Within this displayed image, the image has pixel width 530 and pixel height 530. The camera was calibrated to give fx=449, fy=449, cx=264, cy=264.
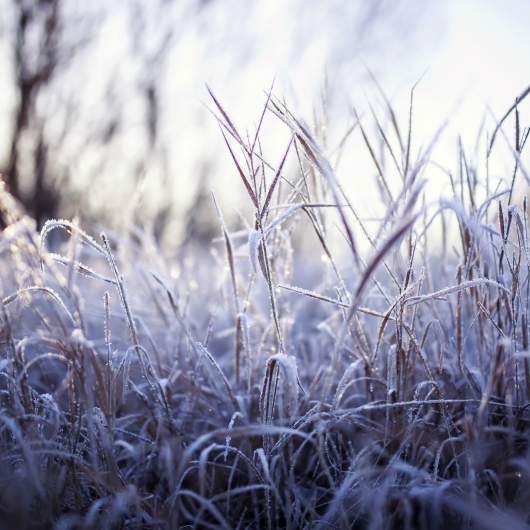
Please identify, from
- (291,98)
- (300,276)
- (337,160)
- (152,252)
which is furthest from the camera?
(300,276)

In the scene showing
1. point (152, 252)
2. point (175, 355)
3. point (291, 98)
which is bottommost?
point (175, 355)

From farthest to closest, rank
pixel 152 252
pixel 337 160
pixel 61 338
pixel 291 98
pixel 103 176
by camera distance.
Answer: pixel 103 176, pixel 152 252, pixel 337 160, pixel 291 98, pixel 61 338

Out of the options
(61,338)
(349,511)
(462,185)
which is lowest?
(349,511)

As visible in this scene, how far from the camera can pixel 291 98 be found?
2.68ft

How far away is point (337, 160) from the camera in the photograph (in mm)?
949

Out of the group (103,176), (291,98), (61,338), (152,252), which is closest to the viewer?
(61,338)

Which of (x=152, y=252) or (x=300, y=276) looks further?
(x=300, y=276)

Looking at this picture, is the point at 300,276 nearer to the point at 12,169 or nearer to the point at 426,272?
the point at 426,272

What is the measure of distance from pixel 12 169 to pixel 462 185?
6409 millimetres

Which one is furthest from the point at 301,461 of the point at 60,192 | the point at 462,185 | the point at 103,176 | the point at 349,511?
the point at 60,192

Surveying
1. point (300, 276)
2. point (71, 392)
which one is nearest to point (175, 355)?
point (71, 392)

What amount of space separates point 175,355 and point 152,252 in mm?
483

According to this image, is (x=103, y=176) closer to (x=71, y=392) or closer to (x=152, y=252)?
(x=152, y=252)

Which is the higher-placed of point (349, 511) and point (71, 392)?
point (71, 392)
